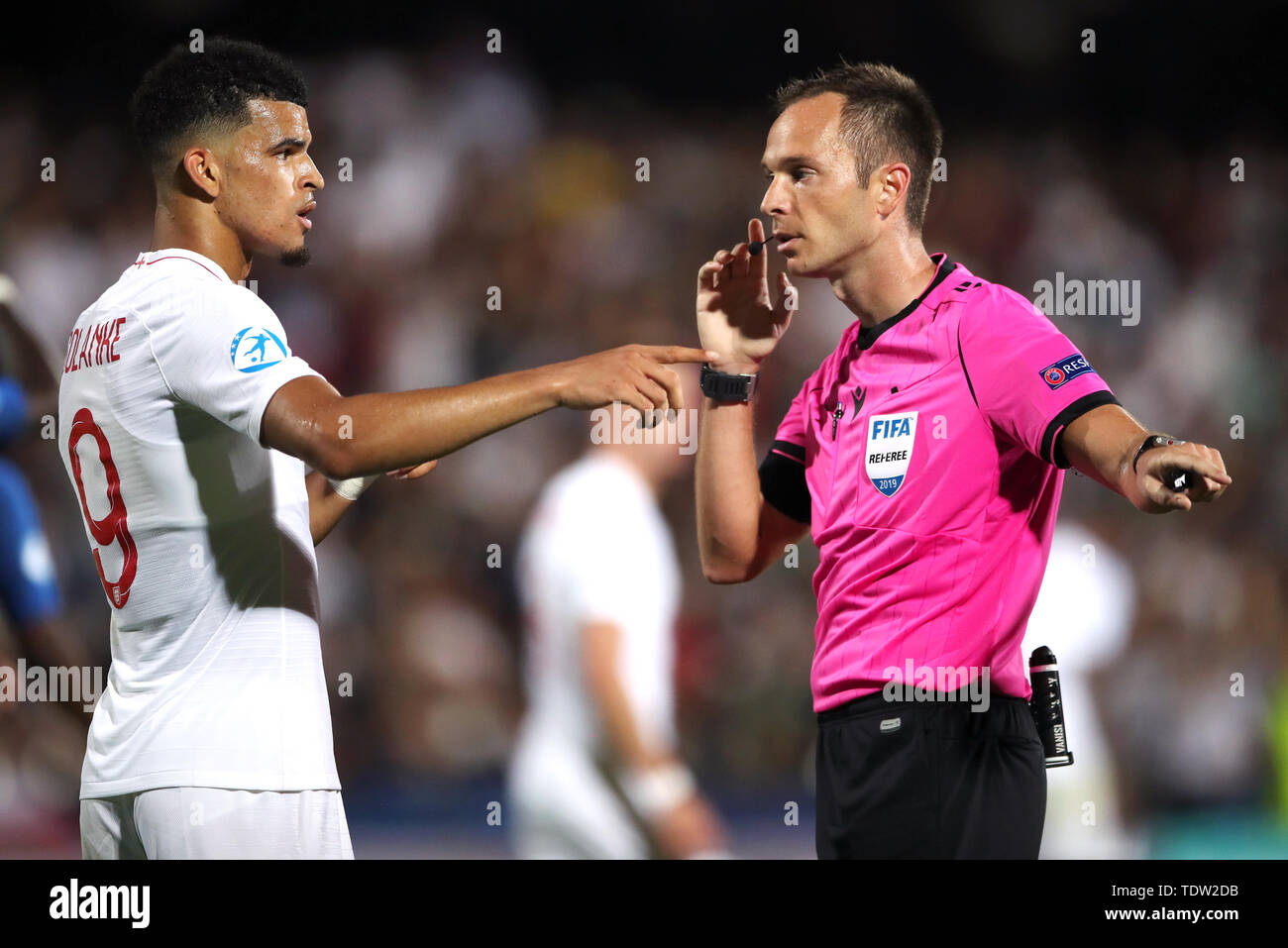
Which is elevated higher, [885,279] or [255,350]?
[885,279]

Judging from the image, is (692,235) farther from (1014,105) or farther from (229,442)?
(229,442)

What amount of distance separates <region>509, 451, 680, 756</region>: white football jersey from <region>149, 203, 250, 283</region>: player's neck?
69.7 inches

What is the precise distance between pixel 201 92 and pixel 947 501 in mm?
1755

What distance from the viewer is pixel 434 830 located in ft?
16.3

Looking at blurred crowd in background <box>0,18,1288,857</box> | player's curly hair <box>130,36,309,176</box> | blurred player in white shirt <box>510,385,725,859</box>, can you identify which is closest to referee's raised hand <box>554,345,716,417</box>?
player's curly hair <box>130,36,309,176</box>

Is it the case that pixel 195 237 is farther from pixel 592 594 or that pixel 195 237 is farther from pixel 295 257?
pixel 592 594

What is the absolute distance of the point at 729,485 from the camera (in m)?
2.85

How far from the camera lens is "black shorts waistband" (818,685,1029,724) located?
2393 mm

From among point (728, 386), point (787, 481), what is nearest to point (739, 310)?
point (728, 386)

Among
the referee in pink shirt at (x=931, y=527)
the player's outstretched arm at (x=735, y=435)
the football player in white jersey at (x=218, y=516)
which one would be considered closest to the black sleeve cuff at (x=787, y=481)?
the player's outstretched arm at (x=735, y=435)

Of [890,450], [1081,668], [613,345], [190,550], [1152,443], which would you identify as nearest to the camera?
[1152,443]

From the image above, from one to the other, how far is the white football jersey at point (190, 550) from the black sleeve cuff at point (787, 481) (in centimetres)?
110
